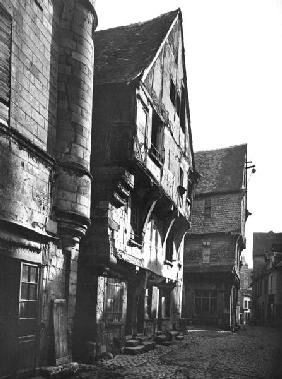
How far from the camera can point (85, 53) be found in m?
10.6

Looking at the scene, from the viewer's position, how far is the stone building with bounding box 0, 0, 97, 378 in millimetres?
7992

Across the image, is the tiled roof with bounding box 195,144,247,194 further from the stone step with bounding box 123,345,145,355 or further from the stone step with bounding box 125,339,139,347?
the stone step with bounding box 123,345,145,355

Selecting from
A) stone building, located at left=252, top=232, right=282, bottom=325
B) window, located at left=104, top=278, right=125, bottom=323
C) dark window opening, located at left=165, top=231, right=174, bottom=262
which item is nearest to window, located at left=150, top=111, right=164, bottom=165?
window, located at left=104, top=278, right=125, bottom=323

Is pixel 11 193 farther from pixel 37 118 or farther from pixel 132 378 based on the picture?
pixel 132 378

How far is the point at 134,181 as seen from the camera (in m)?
13.6

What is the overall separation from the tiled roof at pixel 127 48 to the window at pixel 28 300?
6.93m

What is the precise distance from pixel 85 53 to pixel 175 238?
37.9 feet

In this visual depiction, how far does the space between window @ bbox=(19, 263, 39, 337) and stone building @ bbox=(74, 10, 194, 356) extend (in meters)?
2.69

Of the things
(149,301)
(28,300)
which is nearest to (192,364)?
(28,300)

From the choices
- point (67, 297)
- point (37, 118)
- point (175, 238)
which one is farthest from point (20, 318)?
point (175, 238)

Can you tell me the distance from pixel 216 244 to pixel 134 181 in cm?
1644

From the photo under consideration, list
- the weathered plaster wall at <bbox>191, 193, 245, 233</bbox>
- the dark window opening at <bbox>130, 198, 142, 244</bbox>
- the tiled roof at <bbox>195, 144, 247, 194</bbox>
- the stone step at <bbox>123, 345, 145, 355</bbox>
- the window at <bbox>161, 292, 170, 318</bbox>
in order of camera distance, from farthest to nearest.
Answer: the tiled roof at <bbox>195, 144, 247, 194</bbox> → the weathered plaster wall at <bbox>191, 193, 245, 233</bbox> → the window at <bbox>161, 292, 170, 318</bbox> → the dark window opening at <bbox>130, 198, 142, 244</bbox> → the stone step at <bbox>123, 345, 145, 355</bbox>

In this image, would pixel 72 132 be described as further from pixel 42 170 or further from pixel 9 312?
pixel 9 312

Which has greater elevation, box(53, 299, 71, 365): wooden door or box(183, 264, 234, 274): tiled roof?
box(183, 264, 234, 274): tiled roof
